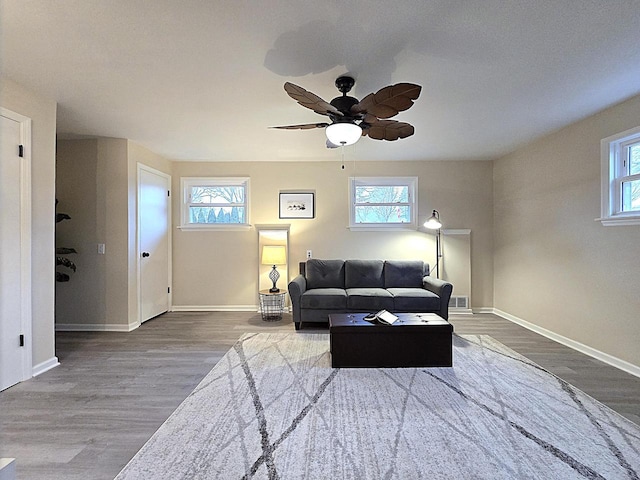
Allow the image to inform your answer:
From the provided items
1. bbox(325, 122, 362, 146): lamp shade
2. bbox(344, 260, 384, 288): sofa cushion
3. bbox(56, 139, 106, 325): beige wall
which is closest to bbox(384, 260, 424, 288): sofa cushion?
bbox(344, 260, 384, 288): sofa cushion

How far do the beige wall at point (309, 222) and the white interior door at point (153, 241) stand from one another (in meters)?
0.22

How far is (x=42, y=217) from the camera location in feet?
9.73

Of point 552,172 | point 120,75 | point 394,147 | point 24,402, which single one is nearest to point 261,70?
point 120,75

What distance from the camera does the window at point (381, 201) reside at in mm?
5375

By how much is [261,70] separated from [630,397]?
3697mm

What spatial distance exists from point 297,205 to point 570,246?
3683 millimetres

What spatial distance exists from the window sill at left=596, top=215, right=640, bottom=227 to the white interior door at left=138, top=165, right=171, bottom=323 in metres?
5.45

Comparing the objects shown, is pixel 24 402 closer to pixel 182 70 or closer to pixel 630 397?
pixel 182 70

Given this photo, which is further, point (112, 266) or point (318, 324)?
point (318, 324)

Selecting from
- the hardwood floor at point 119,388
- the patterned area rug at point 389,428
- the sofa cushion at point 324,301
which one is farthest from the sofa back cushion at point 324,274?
the patterned area rug at point 389,428

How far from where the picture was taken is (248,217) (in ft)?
17.6

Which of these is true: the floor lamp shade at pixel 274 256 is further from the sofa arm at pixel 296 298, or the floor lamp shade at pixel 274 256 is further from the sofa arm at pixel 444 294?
the sofa arm at pixel 444 294

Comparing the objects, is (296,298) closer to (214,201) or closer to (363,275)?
(363,275)

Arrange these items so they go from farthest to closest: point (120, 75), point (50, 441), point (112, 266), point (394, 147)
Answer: point (394, 147) → point (112, 266) → point (120, 75) → point (50, 441)
